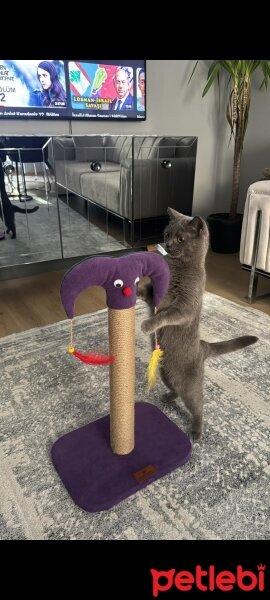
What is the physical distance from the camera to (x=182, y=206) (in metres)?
2.56

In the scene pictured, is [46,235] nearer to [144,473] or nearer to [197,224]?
[197,224]

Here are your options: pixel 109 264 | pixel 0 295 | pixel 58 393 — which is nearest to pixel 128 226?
pixel 0 295

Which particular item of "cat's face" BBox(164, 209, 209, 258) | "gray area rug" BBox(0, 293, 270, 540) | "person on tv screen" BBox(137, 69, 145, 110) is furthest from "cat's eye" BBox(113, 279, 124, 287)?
"person on tv screen" BBox(137, 69, 145, 110)

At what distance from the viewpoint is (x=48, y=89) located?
2.22 metres

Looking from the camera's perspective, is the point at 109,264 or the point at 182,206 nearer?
the point at 109,264

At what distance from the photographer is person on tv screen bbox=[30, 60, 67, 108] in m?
2.17

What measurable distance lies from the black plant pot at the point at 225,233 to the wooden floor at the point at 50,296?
0.25 metres

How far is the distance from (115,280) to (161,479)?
564 millimetres

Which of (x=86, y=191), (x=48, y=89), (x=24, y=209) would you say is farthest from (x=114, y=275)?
(x=48, y=89)

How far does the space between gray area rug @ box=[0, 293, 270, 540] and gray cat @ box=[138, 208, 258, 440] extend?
16 centimetres

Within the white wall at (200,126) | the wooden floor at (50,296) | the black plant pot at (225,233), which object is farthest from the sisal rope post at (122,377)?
the black plant pot at (225,233)
